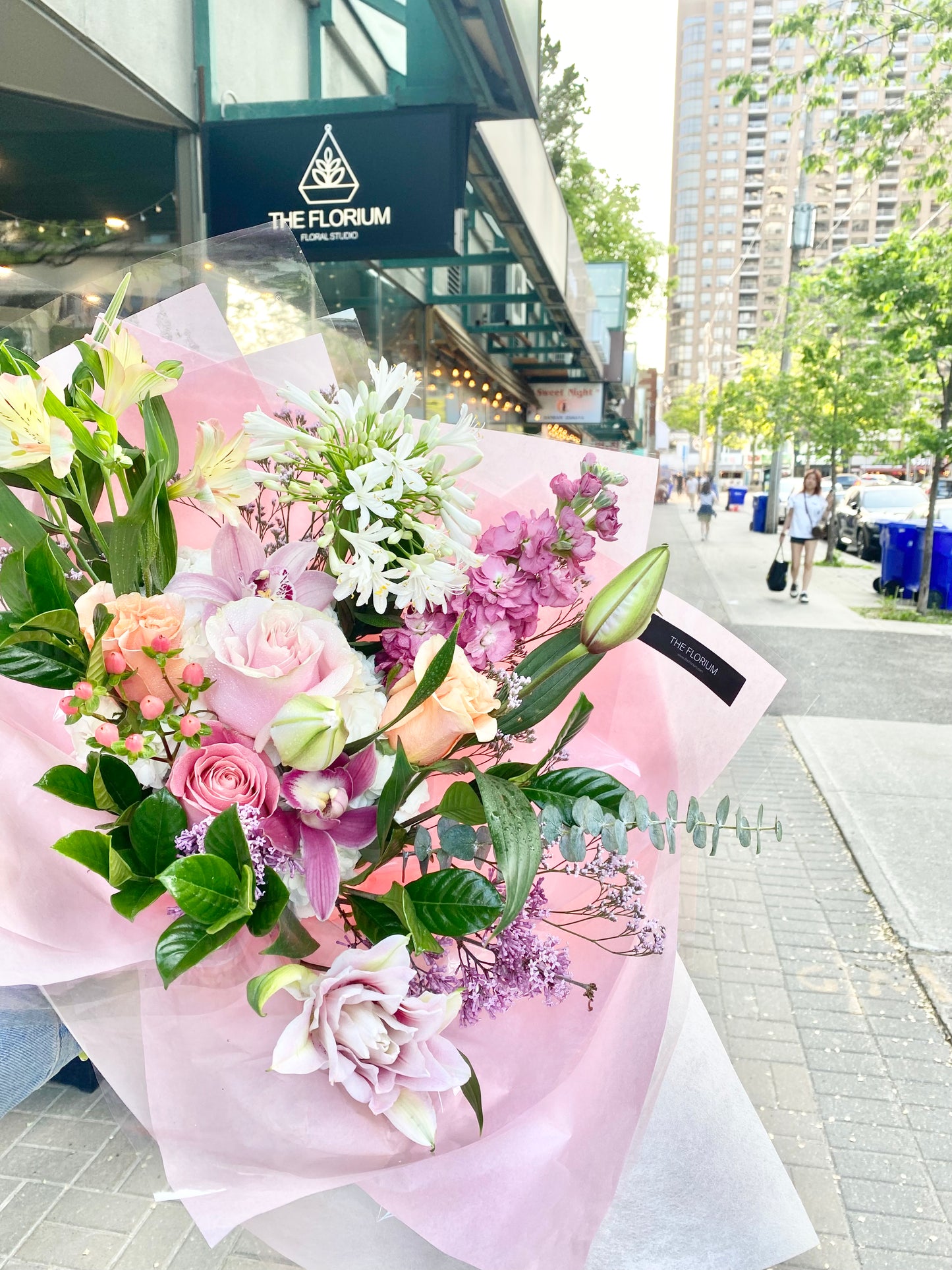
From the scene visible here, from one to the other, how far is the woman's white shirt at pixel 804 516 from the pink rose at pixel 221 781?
12.9 metres

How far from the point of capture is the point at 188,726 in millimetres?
874

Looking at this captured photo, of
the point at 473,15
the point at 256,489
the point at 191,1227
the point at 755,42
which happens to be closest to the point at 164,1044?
the point at 256,489

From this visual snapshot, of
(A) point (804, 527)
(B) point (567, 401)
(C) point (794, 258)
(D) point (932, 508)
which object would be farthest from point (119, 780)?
(C) point (794, 258)

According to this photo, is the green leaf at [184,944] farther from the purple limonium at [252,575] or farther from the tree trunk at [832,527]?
the tree trunk at [832,527]

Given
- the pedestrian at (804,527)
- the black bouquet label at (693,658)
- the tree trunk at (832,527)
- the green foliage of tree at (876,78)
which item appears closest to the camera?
the black bouquet label at (693,658)

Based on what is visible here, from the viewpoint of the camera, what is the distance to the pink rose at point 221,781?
89 cm

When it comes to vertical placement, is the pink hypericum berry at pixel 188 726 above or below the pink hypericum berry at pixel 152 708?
below

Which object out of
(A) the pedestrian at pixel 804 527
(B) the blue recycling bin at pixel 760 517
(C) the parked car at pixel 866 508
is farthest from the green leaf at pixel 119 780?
(B) the blue recycling bin at pixel 760 517

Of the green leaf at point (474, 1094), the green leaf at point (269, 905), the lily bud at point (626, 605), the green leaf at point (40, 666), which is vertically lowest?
the green leaf at point (474, 1094)

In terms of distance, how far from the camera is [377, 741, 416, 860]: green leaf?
2.91 feet

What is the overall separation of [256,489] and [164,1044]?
625mm

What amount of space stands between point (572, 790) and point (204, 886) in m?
0.40

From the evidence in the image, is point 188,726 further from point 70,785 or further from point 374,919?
point 374,919

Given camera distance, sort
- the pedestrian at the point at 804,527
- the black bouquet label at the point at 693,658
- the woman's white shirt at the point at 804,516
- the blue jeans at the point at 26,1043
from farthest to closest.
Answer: the woman's white shirt at the point at 804,516 < the pedestrian at the point at 804,527 < the black bouquet label at the point at 693,658 < the blue jeans at the point at 26,1043
